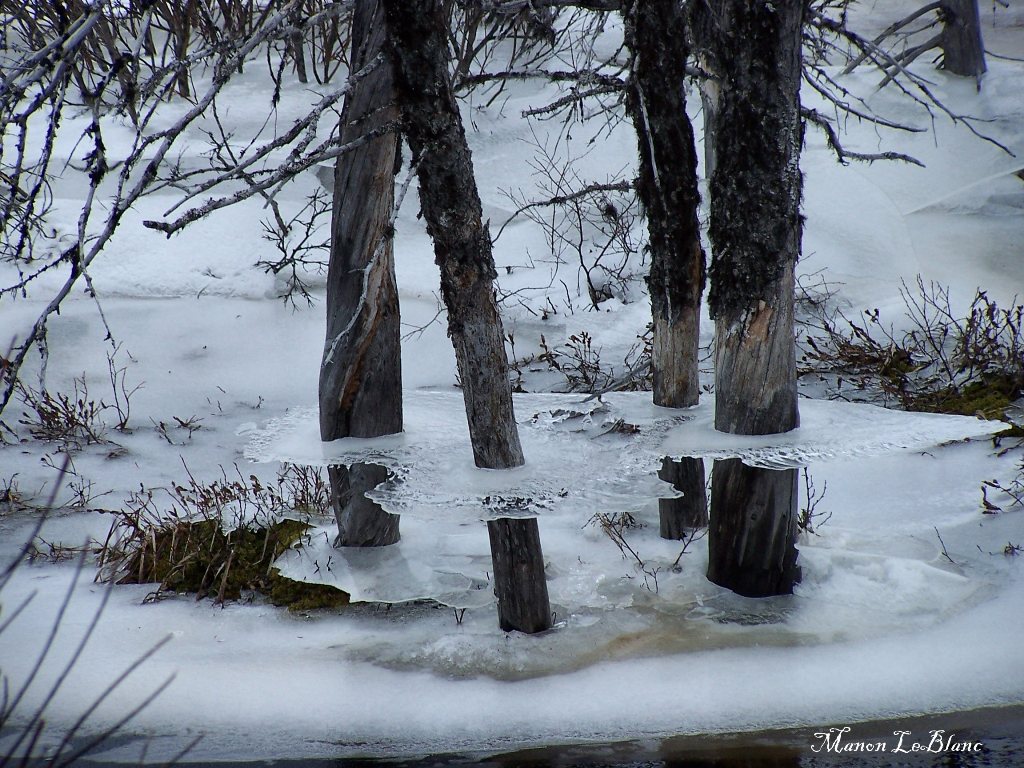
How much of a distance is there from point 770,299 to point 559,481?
54.1 inches

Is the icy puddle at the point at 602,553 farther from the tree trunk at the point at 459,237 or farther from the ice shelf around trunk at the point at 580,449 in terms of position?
the tree trunk at the point at 459,237

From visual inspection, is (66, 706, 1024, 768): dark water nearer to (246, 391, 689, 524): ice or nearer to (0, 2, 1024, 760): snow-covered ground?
(0, 2, 1024, 760): snow-covered ground

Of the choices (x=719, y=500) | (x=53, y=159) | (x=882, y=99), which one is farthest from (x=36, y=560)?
(x=882, y=99)

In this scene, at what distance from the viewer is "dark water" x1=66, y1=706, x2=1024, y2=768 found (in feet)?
12.0

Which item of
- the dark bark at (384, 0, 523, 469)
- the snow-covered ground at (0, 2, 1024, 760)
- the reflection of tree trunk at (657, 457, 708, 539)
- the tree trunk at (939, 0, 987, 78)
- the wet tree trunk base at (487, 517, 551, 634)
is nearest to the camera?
the dark bark at (384, 0, 523, 469)

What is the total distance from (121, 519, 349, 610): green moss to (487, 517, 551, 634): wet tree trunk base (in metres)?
1.10

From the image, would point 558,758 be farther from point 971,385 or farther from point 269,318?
point 269,318

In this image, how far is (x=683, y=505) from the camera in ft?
17.6

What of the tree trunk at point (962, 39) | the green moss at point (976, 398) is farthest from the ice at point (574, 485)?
the tree trunk at point (962, 39)

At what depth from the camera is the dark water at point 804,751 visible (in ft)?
12.0

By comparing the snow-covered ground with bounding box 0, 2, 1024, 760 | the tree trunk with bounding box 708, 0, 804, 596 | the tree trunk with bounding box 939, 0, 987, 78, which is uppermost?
the tree trunk with bounding box 939, 0, 987, 78

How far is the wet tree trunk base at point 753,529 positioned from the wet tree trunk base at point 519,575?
1.02m
